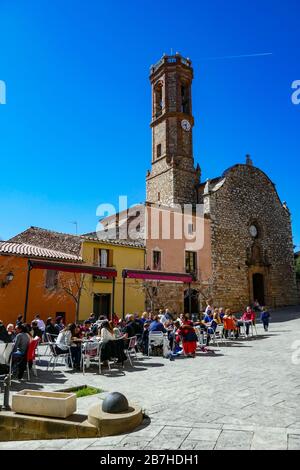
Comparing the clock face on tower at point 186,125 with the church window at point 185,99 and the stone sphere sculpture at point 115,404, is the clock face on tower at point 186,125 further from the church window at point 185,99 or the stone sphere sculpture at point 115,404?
the stone sphere sculpture at point 115,404

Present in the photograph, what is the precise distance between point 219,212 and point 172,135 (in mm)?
7923

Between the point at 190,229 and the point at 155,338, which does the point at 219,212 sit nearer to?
the point at 190,229

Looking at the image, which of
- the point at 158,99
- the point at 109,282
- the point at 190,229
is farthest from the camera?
the point at 158,99

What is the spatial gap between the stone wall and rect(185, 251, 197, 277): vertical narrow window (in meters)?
1.74

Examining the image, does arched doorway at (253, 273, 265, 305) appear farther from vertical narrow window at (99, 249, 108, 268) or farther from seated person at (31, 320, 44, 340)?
seated person at (31, 320, 44, 340)

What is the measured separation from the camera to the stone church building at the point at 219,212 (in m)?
25.2

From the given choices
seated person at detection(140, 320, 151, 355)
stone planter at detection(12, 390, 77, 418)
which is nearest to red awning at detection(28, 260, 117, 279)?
seated person at detection(140, 320, 151, 355)

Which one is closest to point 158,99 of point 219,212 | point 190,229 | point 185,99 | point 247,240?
point 185,99

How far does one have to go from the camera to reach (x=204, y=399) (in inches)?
205

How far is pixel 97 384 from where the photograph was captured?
21.5 ft

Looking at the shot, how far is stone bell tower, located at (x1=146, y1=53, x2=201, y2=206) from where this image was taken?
93.5 feet
